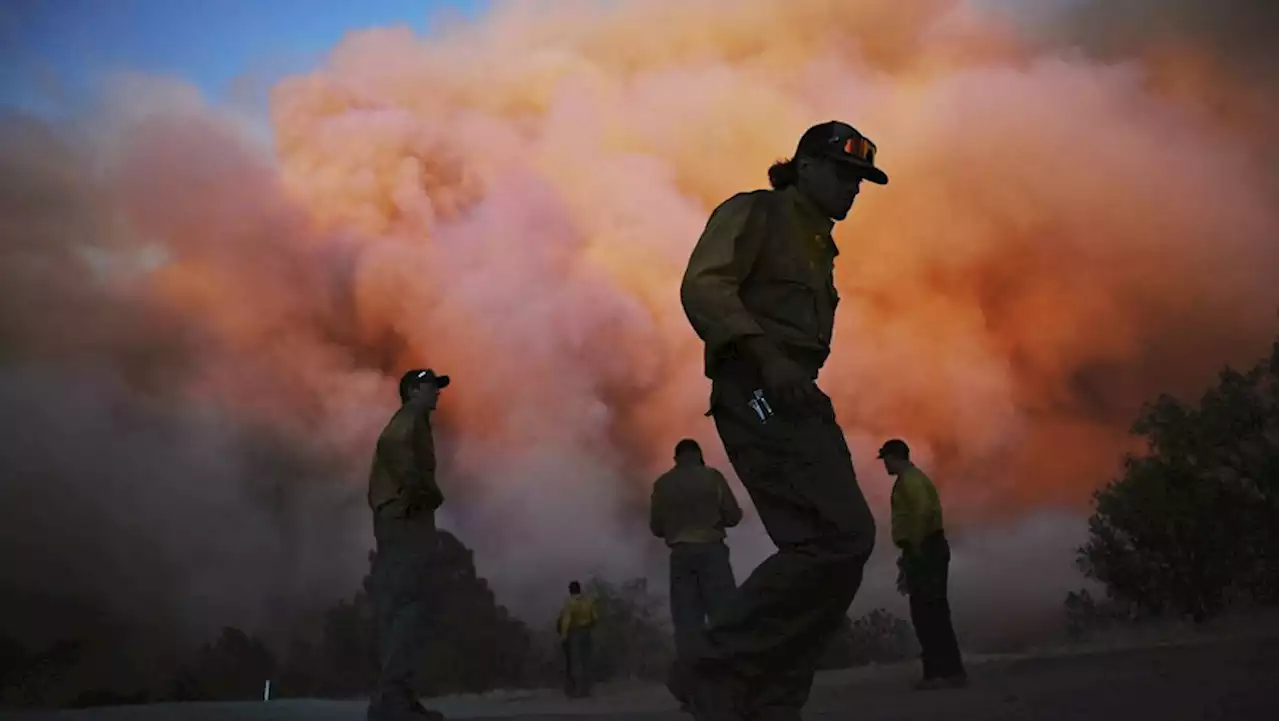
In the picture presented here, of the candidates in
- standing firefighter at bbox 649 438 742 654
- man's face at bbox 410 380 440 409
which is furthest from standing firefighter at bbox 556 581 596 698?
man's face at bbox 410 380 440 409

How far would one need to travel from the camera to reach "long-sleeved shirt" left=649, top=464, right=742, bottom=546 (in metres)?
7.82

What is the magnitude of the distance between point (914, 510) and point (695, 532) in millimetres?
1567

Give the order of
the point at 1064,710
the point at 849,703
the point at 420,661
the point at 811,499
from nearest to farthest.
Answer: the point at 811,499, the point at 1064,710, the point at 420,661, the point at 849,703

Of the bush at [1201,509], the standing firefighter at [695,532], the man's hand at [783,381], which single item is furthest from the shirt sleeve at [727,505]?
the bush at [1201,509]

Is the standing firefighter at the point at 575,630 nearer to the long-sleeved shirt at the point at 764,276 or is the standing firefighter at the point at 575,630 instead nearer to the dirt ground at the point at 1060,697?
the dirt ground at the point at 1060,697

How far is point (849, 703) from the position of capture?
640cm

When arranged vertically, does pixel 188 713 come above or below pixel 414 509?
below

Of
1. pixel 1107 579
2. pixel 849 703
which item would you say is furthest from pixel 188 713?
pixel 1107 579

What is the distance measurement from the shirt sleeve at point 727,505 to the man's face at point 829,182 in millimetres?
4746

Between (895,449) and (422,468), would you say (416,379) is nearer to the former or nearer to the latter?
(422,468)

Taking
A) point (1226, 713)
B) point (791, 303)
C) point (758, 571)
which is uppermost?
point (791, 303)

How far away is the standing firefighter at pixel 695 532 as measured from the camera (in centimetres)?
775

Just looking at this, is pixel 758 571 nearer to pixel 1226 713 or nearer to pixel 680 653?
pixel 680 653

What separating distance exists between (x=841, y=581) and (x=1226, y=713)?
195 centimetres
